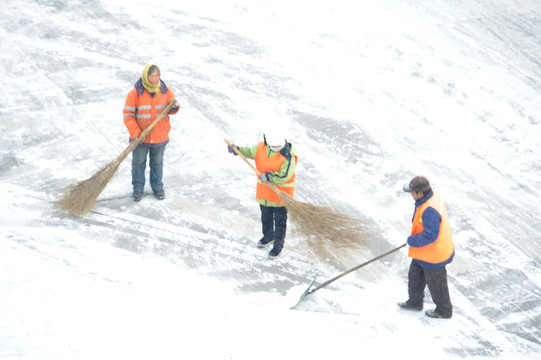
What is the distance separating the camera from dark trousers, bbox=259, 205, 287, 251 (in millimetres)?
5562

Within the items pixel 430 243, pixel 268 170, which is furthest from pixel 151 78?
pixel 430 243

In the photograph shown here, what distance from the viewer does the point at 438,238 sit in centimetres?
470

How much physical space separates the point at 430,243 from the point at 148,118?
3.22 meters

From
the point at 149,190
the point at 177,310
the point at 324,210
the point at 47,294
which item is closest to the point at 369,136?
the point at 324,210

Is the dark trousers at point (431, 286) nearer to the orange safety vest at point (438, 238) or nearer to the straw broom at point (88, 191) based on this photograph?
the orange safety vest at point (438, 238)

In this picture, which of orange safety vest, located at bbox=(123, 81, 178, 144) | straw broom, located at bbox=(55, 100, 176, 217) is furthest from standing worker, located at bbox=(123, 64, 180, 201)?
straw broom, located at bbox=(55, 100, 176, 217)

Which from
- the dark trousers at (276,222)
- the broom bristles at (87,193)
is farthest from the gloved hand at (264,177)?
the broom bristles at (87,193)

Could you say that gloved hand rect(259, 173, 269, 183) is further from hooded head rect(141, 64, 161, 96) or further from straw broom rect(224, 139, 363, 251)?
hooded head rect(141, 64, 161, 96)

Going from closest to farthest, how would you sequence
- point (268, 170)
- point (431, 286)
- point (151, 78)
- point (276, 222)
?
point (431, 286) → point (268, 170) → point (151, 78) → point (276, 222)

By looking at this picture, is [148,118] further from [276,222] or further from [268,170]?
[276,222]

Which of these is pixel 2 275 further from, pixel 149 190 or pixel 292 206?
pixel 292 206

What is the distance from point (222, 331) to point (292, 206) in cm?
142

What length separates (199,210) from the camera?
6.22m

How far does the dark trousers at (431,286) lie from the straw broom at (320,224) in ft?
2.40
